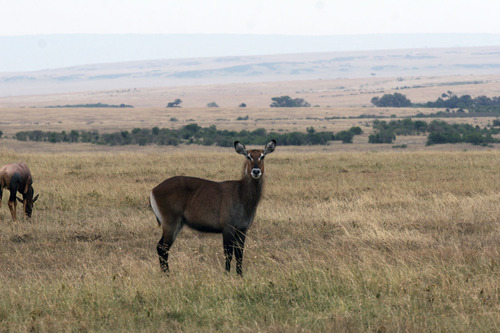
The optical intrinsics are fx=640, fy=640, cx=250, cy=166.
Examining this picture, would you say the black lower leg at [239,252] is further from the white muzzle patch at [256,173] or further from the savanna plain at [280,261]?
the white muzzle patch at [256,173]

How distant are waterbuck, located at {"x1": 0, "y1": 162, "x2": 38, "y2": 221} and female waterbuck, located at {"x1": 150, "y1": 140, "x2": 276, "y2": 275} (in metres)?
4.89

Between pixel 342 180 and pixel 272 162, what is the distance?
6.01 metres

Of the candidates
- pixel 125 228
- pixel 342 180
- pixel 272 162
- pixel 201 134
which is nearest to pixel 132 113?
pixel 201 134

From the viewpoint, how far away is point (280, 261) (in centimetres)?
833

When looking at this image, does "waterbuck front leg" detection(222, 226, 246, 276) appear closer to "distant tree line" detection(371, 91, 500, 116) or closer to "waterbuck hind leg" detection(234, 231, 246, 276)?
"waterbuck hind leg" detection(234, 231, 246, 276)

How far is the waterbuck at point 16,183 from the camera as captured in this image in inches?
456

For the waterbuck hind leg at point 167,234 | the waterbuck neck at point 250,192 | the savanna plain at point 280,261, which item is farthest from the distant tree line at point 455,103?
the waterbuck hind leg at point 167,234

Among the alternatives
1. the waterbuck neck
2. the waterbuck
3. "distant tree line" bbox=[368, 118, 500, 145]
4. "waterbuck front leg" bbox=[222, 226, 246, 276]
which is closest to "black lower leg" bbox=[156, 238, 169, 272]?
"waterbuck front leg" bbox=[222, 226, 246, 276]

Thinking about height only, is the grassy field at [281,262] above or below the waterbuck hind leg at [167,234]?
below

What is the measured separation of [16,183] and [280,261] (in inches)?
229

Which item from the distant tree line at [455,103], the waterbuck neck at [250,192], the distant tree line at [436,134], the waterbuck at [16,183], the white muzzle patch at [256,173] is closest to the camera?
the white muzzle patch at [256,173]

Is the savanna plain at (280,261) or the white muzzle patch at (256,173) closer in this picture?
the savanna plain at (280,261)

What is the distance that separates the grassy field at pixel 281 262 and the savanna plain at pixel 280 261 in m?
0.02

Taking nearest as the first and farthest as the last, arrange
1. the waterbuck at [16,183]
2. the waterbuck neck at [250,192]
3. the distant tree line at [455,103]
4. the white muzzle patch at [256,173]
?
the white muzzle patch at [256,173], the waterbuck neck at [250,192], the waterbuck at [16,183], the distant tree line at [455,103]
